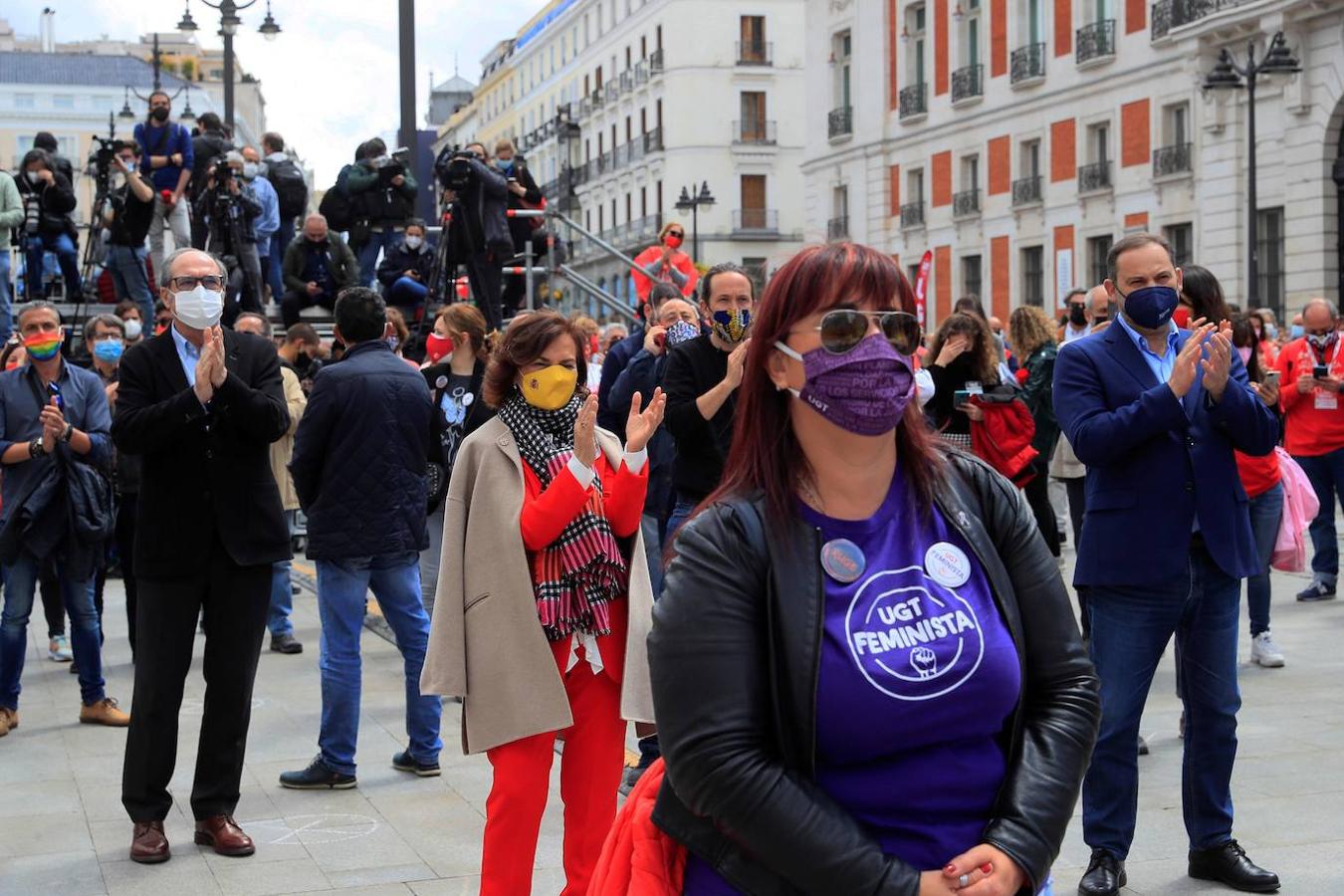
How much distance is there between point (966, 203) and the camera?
1791 inches

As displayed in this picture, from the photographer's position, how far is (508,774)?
16.7ft

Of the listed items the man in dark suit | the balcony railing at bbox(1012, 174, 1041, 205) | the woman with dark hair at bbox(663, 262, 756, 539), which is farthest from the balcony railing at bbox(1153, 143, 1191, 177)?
the man in dark suit

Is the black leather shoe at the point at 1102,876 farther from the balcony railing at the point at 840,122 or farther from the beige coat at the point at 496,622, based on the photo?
the balcony railing at the point at 840,122

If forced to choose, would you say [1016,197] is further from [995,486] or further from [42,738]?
[995,486]

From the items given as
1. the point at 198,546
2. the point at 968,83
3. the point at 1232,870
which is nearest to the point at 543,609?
the point at 198,546

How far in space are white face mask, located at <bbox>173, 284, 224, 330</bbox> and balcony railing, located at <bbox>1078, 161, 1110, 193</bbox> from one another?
35.3m

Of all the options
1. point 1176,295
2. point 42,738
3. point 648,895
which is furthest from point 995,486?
point 42,738

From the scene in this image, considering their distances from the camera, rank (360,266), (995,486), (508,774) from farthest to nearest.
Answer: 1. (360,266)
2. (508,774)
3. (995,486)

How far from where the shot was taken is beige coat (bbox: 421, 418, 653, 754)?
5.09 meters

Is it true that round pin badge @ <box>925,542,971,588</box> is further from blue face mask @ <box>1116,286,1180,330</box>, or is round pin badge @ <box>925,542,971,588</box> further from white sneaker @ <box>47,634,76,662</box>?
white sneaker @ <box>47,634,76,662</box>

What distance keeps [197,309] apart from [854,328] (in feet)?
13.1

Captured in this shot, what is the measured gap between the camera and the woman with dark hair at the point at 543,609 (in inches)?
200

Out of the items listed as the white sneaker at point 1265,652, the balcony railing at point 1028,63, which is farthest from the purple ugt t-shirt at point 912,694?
the balcony railing at point 1028,63

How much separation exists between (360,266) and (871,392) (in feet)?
52.6
